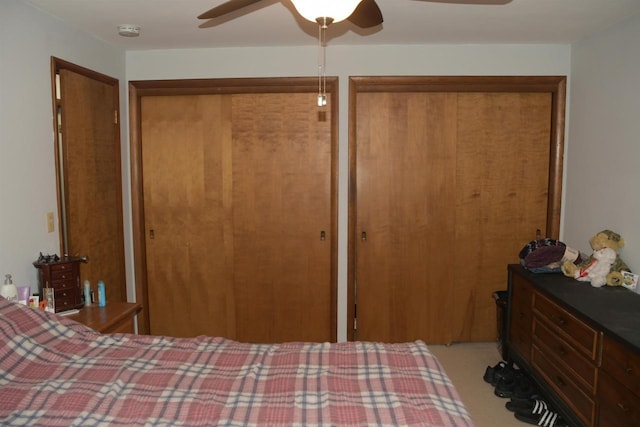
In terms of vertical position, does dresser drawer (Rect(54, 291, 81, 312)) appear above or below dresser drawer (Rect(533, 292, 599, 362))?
above

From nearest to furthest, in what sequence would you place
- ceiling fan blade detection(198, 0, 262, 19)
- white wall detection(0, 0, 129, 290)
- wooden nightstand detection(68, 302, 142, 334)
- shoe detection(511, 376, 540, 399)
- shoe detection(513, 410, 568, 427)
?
ceiling fan blade detection(198, 0, 262, 19)
white wall detection(0, 0, 129, 290)
wooden nightstand detection(68, 302, 142, 334)
shoe detection(513, 410, 568, 427)
shoe detection(511, 376, 540, 399)

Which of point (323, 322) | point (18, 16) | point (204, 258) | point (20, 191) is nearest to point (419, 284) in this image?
point (323, 322)

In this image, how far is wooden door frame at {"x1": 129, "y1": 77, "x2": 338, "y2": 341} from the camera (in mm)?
3291

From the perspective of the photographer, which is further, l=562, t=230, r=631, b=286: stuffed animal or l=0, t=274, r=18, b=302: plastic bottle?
l=562, t=230, r=631, b=286: stuffed animal

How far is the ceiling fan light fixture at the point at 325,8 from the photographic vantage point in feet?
4.64

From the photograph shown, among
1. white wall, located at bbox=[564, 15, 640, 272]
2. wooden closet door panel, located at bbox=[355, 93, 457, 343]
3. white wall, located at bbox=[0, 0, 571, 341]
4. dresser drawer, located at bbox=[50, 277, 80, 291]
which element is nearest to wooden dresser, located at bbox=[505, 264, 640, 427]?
white wall, located at bbox=[564, 15, 640, 272]

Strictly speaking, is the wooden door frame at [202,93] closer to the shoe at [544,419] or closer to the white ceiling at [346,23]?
the white ceiling at [346,23]

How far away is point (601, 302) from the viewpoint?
227cm

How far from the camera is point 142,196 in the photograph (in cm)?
347

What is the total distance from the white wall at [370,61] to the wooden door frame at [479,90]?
4cm

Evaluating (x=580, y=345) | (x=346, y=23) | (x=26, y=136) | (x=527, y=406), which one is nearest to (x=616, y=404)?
(x=580, y=345)

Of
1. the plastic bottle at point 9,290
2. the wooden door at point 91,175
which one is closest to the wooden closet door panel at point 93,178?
the wooden door at point 91,175

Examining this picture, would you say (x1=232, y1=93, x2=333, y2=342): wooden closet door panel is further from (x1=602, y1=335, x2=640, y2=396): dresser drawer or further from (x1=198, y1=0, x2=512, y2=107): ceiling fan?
(x1=602, y1=335, x2=640, y2=396): dresser drawer

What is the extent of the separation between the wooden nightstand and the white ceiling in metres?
1.60
